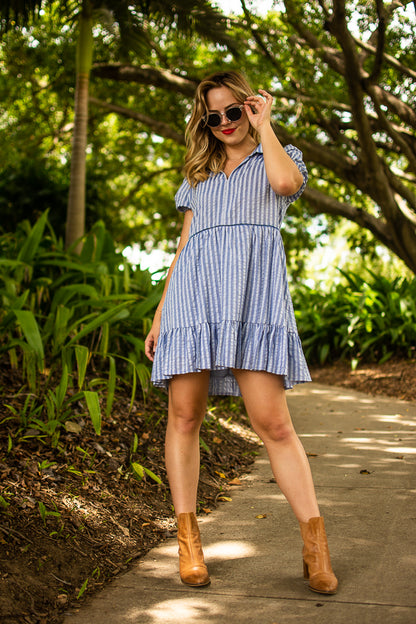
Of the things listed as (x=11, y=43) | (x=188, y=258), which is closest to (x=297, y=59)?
(x=11, y=43)

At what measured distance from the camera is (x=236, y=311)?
220 centimetres

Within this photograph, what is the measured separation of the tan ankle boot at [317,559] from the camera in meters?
2.06

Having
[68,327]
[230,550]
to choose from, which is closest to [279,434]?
[230,550]

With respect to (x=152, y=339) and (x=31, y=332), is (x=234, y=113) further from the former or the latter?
(x=31, y=332)

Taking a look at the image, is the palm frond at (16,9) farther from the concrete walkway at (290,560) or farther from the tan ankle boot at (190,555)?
the tan ankle boot at (190,555)

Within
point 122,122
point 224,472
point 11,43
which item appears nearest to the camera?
point 224,472

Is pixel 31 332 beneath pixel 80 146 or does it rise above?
beneath

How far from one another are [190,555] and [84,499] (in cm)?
71

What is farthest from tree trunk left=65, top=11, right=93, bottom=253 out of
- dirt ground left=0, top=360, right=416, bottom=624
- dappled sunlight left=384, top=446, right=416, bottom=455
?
dappled sunlight left=384, top=446, right=416, bottom=455

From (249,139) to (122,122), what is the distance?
33.9ft

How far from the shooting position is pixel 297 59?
761 cm

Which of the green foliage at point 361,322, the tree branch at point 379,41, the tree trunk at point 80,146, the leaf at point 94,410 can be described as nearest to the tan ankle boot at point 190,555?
the leaf at point 94,410

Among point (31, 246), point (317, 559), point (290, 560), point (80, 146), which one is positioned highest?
point (80, 146)

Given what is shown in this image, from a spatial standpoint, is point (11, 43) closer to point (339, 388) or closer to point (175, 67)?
point (175, 67)
